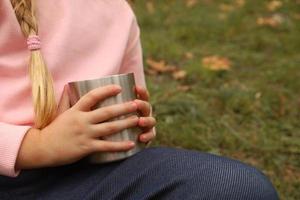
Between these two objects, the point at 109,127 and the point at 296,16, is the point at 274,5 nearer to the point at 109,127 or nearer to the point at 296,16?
the point at 296,16

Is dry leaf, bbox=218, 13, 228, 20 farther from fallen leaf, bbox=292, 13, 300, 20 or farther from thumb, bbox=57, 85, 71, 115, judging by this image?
thumb, bbox=57, 85, 71, 115

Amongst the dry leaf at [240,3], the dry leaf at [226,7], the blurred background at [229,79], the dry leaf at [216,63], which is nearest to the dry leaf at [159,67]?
the blurred background at [229,79]


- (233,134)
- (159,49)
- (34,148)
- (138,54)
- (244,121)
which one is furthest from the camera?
(159,49)

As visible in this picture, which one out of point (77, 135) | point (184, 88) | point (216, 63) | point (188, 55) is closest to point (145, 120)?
point (77, 135)

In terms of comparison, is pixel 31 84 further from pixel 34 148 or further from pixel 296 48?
pixel 296 48

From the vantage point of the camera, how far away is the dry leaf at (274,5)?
3.04 meters

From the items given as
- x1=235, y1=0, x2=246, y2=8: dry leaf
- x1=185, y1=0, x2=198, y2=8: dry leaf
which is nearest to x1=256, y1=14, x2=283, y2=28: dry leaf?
x1=235, y1=0, x2=246, y2=8: dry leaf

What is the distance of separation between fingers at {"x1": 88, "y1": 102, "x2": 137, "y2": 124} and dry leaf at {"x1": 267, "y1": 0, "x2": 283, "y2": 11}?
8.02 ft

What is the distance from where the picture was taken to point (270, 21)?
2.74 metres

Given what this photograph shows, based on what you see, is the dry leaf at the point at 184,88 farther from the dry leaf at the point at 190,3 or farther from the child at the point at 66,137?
the dry leaf at the point at 190,3

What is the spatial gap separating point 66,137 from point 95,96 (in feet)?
0.24

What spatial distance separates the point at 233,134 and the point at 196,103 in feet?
0.68

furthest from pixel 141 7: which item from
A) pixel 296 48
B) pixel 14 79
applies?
pixel 14 79

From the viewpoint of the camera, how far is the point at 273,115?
1738mm
